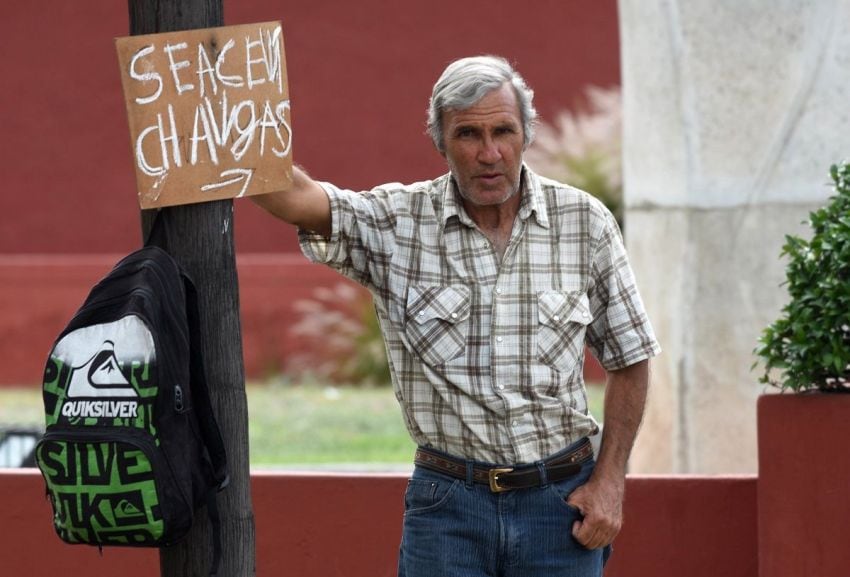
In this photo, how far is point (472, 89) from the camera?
3.56 meters

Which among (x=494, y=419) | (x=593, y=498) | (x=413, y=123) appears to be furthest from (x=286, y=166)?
(x=413, y=123)

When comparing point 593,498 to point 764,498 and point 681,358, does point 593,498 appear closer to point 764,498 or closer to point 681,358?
point 764,498

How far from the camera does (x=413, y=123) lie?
757 inches

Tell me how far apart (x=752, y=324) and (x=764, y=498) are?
2496 mm

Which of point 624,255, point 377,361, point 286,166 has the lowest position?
point 377,361

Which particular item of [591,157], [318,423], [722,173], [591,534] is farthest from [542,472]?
[591,157]

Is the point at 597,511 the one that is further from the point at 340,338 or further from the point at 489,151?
the point at 340,338

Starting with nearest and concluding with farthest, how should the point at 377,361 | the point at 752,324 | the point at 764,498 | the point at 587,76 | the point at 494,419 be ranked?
the point at 494,419
the point at 764,498
the point at 752,324
the point at 377,361
the point at 587,76

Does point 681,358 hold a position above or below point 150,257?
below

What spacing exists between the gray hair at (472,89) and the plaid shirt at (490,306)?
0.43ft

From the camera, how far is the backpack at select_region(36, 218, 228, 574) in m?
2.95

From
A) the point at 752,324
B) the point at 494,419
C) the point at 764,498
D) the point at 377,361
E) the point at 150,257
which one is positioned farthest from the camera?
the point at 377,361

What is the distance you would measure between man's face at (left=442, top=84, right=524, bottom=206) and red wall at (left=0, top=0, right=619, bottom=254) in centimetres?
1541

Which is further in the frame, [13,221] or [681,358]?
[13,221]
